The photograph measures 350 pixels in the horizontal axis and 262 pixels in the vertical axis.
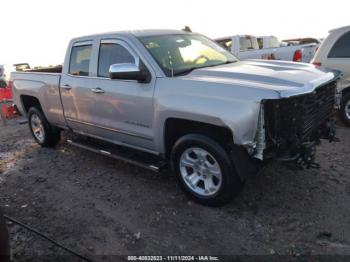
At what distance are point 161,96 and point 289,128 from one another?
1.43m

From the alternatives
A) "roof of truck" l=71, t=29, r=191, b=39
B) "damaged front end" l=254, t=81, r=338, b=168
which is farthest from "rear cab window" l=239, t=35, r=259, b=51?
"damaged front end" l=254, t=81, r=338, b=168

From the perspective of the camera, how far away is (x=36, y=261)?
3.50 meters

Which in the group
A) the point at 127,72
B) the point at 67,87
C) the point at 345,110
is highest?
the point at 127,72

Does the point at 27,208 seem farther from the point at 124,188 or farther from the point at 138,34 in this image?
the point at 138,34

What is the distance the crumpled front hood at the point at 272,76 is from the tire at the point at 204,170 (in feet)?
2.25

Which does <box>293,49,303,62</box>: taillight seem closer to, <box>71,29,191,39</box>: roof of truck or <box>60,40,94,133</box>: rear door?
<box>71,29,191,39</box>: roof of truck

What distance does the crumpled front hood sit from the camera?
3604 millimetres

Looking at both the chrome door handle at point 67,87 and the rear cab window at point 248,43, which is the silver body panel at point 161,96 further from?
the rear cab window at point 248,43

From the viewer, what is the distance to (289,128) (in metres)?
3.61

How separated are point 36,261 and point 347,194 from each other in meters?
3.38

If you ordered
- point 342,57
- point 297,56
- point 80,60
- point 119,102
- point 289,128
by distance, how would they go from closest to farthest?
point 289,128 → point 119,102 → point 80,60 → point 342,57 → point 297,56

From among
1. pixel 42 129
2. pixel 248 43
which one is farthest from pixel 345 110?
pixel 248 43

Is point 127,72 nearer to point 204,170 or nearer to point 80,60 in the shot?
point 204,170

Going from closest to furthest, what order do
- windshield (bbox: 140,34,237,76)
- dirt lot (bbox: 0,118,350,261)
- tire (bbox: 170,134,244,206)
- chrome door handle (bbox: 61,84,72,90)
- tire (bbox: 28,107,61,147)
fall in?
dirt lot (bbox: 0,118,350,261), tire (bbox: 170,134,244,206), windshield (bbox: 140,34,237,76), chrome door handle (bbox: 61,84,72,90), tire (bbox: 28,107,61,147)
